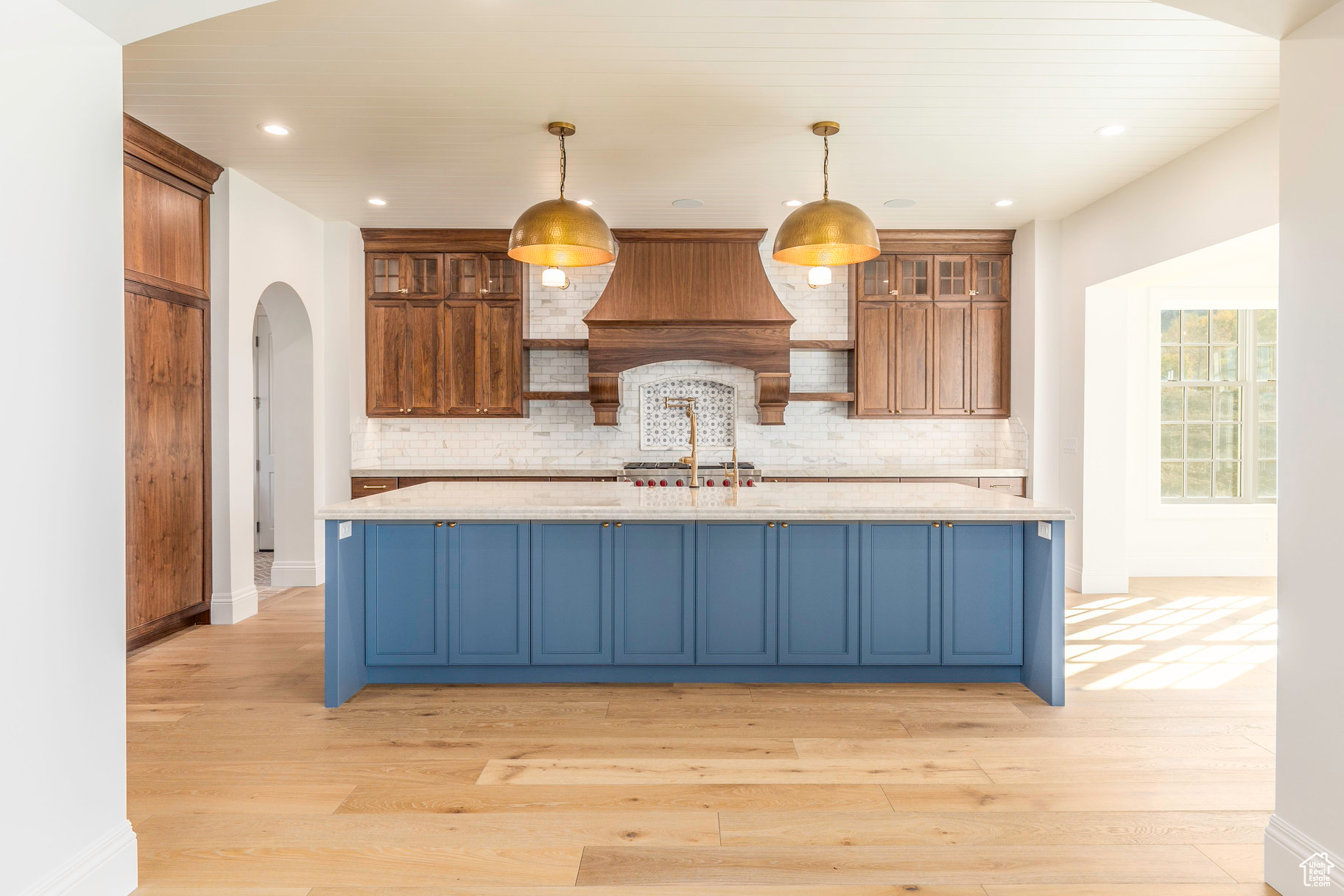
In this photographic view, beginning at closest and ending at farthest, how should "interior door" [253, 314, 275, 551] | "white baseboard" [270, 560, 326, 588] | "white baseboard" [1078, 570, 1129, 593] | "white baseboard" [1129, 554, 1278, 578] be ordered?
"white baseboard" [1078, 570, 1129, 593] < "white baseboard" [270, 560, 326, 588] < "white baseboard" [1129, 554, 1278, 578] < "interior door" [253, 314, 275, 551]

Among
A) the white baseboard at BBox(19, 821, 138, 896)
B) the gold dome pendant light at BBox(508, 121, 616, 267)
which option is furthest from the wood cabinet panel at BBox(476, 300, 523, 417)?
the white baseboard at BBox(19, 821, 138, 896)

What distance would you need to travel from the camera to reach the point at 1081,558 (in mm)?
5652

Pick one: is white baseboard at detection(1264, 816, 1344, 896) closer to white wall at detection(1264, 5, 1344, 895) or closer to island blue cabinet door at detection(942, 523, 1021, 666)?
white wall at detection(1264, 5, 1344, 895)

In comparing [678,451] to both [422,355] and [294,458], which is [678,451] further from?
[294,458]

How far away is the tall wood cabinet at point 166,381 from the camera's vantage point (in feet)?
13.4

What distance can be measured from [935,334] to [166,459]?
5661 millimetres

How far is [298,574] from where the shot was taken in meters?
5.90

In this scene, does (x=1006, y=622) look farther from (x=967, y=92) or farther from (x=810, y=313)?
(x=810, y=313)

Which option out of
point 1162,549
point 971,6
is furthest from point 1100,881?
point 1162,549

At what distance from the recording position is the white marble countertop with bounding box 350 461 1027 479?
19.9ft

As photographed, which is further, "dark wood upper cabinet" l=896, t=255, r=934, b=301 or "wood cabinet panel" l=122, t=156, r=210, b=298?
"dark wood upper cabinet" l=896, t=255, r=934, b=301

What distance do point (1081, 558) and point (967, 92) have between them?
3.62 meters

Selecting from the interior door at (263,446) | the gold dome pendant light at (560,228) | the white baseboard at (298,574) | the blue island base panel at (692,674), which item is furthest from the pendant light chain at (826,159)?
the interior door at (263,446)

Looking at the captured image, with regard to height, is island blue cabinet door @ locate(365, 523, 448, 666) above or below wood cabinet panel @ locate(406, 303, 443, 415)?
below
